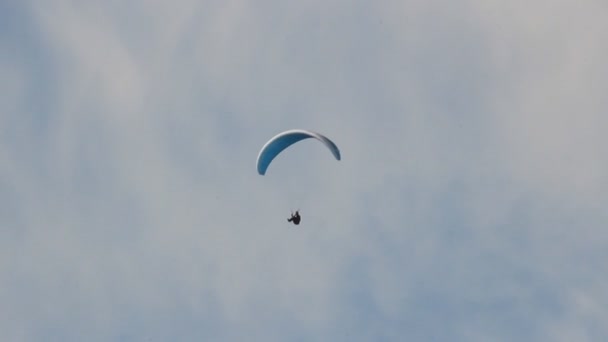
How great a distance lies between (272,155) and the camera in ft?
208

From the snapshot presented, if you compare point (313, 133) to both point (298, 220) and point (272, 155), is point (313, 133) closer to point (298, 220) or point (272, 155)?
point (272, 155)

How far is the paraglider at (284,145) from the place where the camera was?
5775 centimetres

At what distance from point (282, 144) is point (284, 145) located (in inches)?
12.8

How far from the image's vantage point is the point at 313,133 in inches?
2324

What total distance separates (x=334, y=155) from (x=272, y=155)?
25.8 feet

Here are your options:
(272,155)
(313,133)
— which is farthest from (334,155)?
(272,155)

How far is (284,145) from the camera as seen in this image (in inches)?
2446

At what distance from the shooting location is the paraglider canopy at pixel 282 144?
5772cm

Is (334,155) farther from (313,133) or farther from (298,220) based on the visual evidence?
(298,220)

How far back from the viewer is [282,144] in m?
61.8

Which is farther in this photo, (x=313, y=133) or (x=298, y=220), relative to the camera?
(x=298, y=220)

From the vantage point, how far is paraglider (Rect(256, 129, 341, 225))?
57.8 meters

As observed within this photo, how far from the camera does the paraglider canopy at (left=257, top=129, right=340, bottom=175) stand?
57.7 metres

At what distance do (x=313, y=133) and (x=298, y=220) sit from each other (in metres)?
9.64
